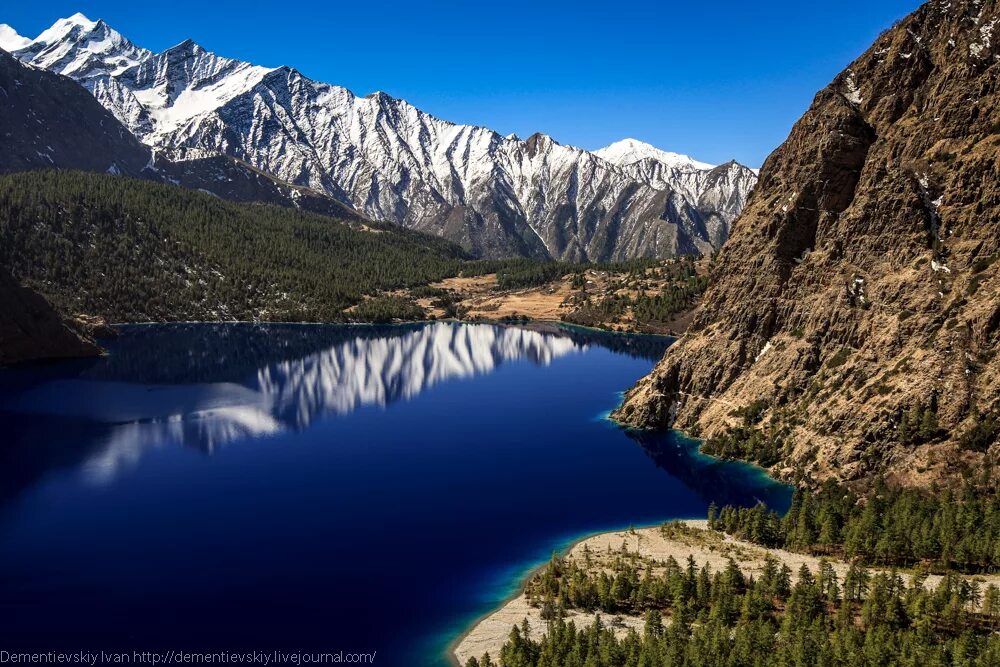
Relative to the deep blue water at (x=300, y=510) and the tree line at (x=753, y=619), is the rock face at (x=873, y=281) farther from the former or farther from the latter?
the tree line at (x=753, y=619)

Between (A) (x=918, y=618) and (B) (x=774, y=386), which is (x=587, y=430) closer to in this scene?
(B) (x=774, y=386)

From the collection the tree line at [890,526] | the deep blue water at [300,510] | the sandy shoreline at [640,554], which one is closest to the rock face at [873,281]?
the tree line at [890,526]

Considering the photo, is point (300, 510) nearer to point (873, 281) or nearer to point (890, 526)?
point (890, 526)

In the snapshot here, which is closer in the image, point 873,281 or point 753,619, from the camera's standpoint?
point 753,619

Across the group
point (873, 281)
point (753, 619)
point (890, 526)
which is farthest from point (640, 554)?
point (873, 281)

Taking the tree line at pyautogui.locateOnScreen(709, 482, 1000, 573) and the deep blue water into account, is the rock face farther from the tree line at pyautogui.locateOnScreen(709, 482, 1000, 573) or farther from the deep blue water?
the deep blue water

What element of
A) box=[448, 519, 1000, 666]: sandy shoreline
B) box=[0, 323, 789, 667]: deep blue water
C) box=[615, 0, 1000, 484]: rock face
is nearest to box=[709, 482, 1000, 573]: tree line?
box=[448, 519, 1000, 666]: sandy shoreline

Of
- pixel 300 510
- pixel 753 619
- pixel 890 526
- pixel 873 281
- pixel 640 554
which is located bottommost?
pixel 300 510
